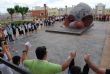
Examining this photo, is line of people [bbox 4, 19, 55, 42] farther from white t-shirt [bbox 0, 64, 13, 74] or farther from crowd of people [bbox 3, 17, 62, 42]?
white t-shirt [bbox 0, 64, 13, 74]

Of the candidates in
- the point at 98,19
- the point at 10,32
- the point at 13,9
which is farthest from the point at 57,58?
the point at 13,9

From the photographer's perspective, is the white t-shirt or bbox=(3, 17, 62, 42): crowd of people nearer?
the white t-shirt

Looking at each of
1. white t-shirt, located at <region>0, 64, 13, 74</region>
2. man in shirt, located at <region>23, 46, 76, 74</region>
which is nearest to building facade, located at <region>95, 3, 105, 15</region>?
white t-shirt, located at <region>0, 64, 13, 74</region>

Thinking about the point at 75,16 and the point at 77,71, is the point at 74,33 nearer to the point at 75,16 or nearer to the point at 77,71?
the point at 75,16

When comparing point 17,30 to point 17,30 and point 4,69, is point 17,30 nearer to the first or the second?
point 17,30

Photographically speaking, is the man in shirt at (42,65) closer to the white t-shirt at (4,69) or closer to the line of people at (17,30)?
the white t-shirt at (4,69)

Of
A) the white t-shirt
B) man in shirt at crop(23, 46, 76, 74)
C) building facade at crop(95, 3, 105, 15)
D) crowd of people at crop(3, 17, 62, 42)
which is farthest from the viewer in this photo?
building facade at crop(95, 3, 105, 15)

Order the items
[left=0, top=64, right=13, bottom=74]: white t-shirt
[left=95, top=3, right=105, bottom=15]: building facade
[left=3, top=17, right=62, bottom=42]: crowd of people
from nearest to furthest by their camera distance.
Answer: [left=0, top=64, right=13, bottom=74]: white t-shirt < [left=3, top=17, right=62, bottom=42]: crowd of people < [left=95, top=3, right=105, bottom=15]: building facade

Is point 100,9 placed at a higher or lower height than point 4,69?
lower

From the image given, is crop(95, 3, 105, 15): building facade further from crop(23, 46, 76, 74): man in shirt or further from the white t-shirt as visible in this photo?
crop(23, 46, 76, 74): man in shirt

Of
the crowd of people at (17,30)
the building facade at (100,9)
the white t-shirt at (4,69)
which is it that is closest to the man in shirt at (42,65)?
the white t-shirt at (4,69)

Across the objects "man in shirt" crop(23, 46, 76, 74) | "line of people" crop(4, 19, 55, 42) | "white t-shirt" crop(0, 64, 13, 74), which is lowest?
"line of people" crop(4, 19, 55, 42)

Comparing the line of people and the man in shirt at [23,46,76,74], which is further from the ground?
the man in shirt at [23,46,76,74]

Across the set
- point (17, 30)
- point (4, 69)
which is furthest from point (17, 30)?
point (4, 69)
